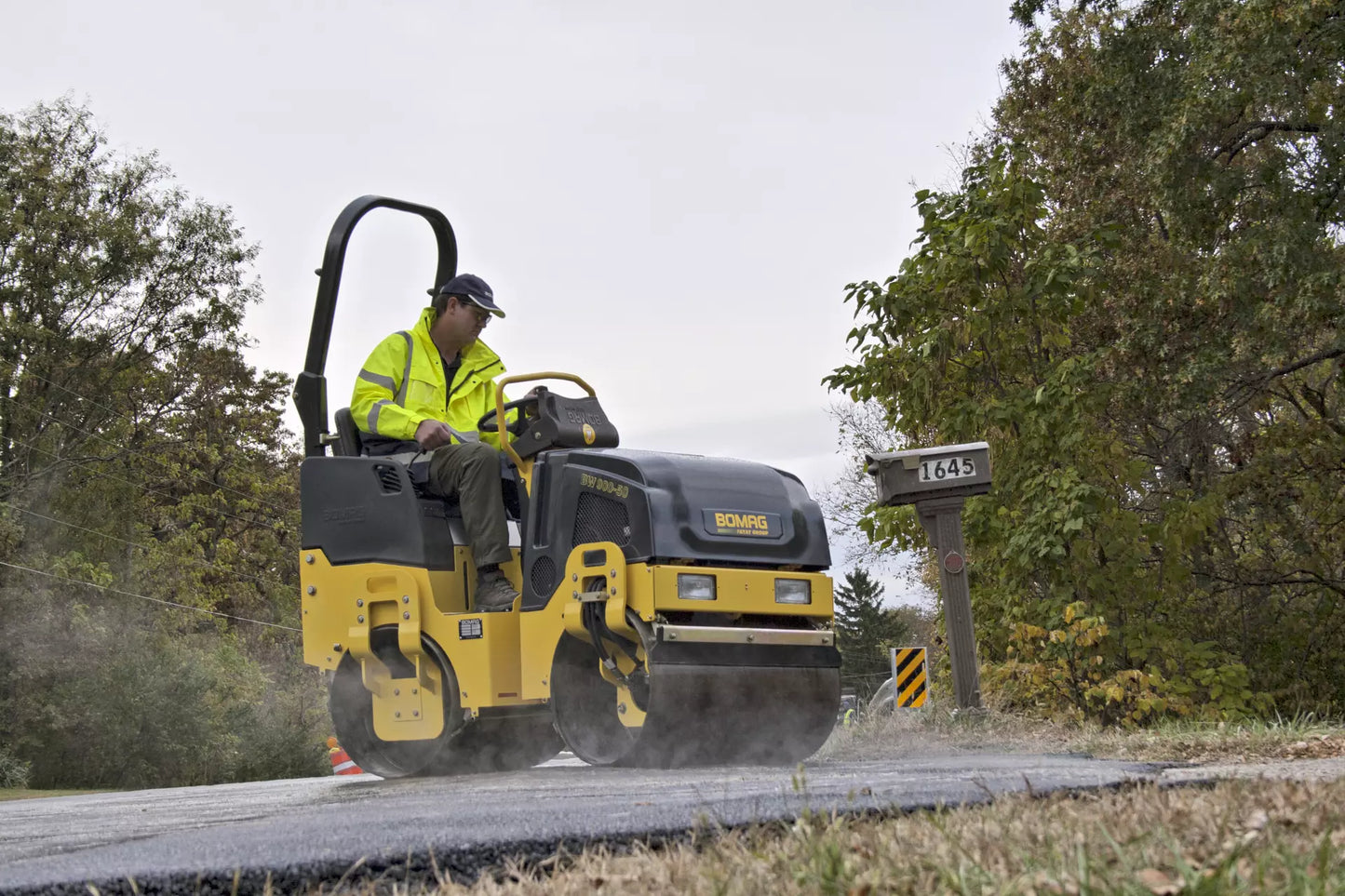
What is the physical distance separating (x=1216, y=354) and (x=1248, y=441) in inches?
90.3

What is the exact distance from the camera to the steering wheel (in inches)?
296

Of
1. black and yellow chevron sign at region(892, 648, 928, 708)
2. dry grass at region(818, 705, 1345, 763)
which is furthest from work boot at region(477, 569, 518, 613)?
black and yellow chevron sign at region(892, 648, 928, 708)

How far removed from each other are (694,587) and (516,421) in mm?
1556

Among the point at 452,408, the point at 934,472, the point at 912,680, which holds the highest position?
the point at 452,408

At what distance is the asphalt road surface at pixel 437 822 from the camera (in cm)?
287

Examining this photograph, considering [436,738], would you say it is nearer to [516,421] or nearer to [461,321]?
[516,421]

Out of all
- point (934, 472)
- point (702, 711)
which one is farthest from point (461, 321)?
point (934, 472)

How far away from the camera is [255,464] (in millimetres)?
43406

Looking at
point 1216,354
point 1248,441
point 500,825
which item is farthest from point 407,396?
point 1248,441

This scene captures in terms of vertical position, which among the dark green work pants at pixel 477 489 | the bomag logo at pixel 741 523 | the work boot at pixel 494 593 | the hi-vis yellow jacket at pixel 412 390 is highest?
the hi-vis yellow jacket at pixel 412 390

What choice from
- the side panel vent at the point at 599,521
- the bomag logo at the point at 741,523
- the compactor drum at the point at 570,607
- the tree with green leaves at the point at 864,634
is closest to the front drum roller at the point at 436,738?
the compactor drum at the point at 570,607

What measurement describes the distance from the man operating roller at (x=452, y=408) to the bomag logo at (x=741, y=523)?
1.14 metres

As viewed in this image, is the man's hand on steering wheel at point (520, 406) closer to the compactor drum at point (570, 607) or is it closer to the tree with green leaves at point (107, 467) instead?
the compactor drum at point (570, 607)

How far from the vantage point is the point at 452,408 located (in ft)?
26.3
